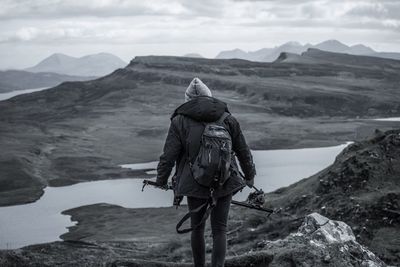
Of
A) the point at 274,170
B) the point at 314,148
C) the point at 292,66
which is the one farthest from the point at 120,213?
the point at 292,66

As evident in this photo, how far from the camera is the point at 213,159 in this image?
5996 mm

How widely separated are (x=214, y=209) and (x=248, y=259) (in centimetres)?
189

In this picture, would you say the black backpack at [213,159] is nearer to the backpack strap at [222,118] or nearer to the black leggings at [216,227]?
the backpack strap at [222,118]

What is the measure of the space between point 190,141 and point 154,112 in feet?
314

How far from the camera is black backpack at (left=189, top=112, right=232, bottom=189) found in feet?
19.7

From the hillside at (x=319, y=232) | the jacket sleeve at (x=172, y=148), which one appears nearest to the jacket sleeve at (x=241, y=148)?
the jacket sleeve at (x=172, y=148)

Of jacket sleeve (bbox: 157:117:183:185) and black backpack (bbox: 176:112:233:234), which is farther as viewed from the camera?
jacket sleeve (bbox: 157:117:183:185)

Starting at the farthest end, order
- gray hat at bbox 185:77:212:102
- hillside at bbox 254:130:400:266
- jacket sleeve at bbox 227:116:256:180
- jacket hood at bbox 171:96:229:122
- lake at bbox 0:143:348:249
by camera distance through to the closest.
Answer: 1. lake at bbox 0:143:348:249
2. hillside at bbox 254:130:400:266
3. gray hat at bbox 185:77:212:102
4. jacket sleeve at bbox 227:116:256:180
5. jacket hood at bbox 171:96:229:122

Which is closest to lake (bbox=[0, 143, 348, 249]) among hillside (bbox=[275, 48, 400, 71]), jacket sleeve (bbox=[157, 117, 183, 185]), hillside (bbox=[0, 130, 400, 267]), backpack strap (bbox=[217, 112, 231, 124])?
hillside (bbox=[0, 130, 400, 267])

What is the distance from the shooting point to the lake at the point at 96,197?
3406 cm

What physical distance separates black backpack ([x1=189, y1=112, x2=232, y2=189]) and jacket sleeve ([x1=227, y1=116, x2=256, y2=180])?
0.69 ft

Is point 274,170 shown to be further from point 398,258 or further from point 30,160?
point 398,258

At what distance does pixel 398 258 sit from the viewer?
13664mm

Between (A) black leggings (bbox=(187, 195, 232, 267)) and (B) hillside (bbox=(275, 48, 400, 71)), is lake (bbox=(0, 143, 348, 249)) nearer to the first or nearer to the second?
(A) black leggings (bbox=(187, 195, 232, 267))
